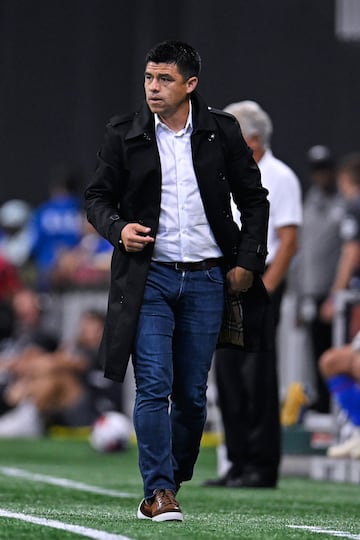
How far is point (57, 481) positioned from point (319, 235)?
4.91m

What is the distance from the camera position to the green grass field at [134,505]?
20.4 ft

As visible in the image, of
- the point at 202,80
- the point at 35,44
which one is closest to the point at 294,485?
the point at 202,80

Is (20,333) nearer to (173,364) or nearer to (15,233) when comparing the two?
(15,233)

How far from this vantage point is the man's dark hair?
7.00m

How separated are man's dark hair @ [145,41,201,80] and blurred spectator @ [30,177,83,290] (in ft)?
36.2

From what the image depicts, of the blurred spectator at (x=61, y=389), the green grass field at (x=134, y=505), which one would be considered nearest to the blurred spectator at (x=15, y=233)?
the blurred spectator at (x=61, y=389)

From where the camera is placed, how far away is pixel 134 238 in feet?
22.3

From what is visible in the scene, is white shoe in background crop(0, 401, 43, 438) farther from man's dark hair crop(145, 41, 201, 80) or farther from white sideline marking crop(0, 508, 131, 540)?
man's dark hair crop(145, 41, 201, 80)

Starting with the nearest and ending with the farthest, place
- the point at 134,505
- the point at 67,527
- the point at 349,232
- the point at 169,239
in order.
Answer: the point at 67,527 < the point at 169,239 < the point at 134,505 < the point at 349,232

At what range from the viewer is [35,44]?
21844 millimetres

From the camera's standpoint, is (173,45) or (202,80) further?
(202,80)

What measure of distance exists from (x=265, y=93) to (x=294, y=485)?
16.8ft

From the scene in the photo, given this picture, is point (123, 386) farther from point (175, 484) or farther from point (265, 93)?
point (175, 484)

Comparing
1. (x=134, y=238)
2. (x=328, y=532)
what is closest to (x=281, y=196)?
(x=134, y=238)
